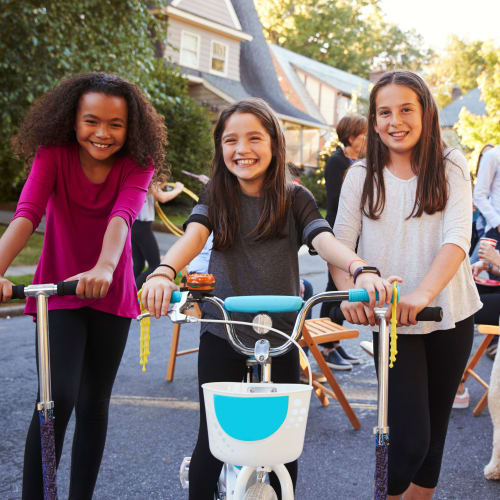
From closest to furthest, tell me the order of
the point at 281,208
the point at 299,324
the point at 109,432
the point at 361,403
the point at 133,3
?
the point at 299,324 → the point at 281,208 → the point at 109,432 → the point at 361,403 → the point at 133,3

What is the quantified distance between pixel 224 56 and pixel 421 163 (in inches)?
866

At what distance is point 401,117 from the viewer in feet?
7.80

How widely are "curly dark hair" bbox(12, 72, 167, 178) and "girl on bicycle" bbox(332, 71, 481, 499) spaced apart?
927mm

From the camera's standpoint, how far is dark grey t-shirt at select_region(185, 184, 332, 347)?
2334mm

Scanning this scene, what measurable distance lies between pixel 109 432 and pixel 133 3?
31.2ft

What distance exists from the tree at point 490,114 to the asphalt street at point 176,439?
15606 mm

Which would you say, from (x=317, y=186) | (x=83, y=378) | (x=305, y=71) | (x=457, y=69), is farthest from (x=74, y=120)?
(x=457, y=69)

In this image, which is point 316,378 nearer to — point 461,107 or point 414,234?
point 414,234

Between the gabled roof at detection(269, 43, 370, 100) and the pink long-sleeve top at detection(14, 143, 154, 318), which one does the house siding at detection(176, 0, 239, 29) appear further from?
the pink long-sleeve top at detection(14, 143, 154, 318)

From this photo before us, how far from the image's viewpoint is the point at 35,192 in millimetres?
2348

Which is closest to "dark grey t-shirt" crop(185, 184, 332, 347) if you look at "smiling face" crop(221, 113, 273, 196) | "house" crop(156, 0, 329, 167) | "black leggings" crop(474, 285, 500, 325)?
"smiling face" crop(221, 113, 273, 196)

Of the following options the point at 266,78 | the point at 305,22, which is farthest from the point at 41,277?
the point at 305,22

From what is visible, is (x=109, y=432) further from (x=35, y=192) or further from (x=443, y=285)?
(x=443, y=285)

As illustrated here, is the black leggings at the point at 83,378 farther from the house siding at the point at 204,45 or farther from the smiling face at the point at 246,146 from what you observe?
the house siding at the point at 204,45
